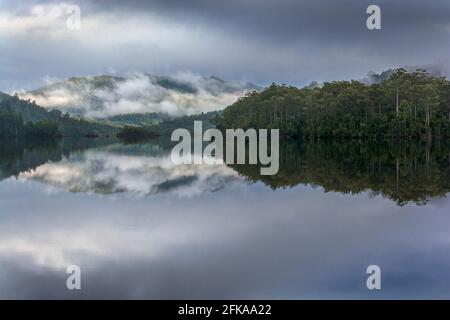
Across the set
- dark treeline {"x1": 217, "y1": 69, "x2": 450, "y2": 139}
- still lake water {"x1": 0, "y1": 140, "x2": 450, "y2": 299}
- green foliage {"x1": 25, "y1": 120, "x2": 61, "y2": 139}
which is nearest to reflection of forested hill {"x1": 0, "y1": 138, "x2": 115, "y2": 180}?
still lake water {"x1": 0, "y1": 140, "x2": 450, "y2": 299}

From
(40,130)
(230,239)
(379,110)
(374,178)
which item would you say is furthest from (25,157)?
(40,130)

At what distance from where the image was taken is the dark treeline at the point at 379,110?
69.1m

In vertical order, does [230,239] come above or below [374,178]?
below

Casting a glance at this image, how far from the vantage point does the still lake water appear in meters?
8.20

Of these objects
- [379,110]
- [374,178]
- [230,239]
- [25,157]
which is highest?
[379,110]

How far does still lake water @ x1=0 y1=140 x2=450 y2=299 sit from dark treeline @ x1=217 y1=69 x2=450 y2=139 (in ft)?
169

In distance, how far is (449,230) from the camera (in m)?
11.6

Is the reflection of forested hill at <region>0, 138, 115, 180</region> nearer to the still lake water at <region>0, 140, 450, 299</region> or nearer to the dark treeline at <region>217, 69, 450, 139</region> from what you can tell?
the still lake water at <region>0, 140, 450, 299</region>

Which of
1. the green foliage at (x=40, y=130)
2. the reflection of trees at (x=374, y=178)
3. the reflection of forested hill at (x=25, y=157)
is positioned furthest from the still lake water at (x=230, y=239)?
the green foliage at (x=40, y=130)

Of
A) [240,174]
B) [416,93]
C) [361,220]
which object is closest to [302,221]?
[361,220]

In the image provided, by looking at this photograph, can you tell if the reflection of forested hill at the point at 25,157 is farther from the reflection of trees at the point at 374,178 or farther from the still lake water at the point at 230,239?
the reflection of trees at the point at 374,178

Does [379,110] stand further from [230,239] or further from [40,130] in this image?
[40,130]

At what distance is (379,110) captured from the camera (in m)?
73.4

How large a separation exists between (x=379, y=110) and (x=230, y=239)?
66306 millimetres
